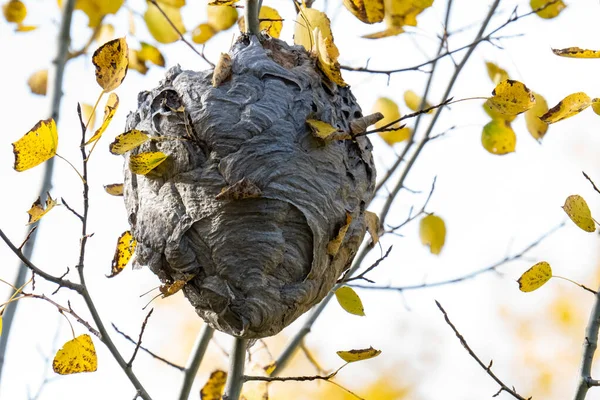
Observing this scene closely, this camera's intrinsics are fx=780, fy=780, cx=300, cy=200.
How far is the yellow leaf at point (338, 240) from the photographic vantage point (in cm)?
201

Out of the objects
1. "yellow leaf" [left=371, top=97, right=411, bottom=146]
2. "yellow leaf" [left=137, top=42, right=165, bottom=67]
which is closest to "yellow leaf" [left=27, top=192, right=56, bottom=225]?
"yellow leaf" [left=137, top=42, right=165, bottom=67]

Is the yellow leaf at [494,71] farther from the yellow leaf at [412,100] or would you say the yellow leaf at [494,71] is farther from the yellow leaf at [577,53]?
the yellow leaf at [577,53]

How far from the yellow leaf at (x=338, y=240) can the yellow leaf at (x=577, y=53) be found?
2.19 feet

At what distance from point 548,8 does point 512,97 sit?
1485 millimetres

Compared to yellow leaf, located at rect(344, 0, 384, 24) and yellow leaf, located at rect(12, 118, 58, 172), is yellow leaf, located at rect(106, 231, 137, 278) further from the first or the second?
yellow leaf, located at rect(344, 0, 384, 24)

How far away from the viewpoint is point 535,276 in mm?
2066

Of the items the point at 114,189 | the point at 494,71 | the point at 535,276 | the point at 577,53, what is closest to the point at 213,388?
the point at 114,189

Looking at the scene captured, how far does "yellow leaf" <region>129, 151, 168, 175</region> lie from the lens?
71.2 inches

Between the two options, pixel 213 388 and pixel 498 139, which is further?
pixel 498 139

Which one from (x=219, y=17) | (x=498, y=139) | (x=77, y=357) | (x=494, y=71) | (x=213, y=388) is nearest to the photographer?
(x=77, y=357)

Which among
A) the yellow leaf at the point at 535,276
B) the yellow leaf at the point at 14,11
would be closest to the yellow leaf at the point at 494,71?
the yellow leaf at the point at 535,276

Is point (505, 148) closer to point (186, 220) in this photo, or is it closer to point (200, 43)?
point (200, 43)

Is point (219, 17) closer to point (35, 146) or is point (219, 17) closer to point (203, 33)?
point (203, 33)

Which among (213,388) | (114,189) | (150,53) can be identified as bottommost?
(213,388)
